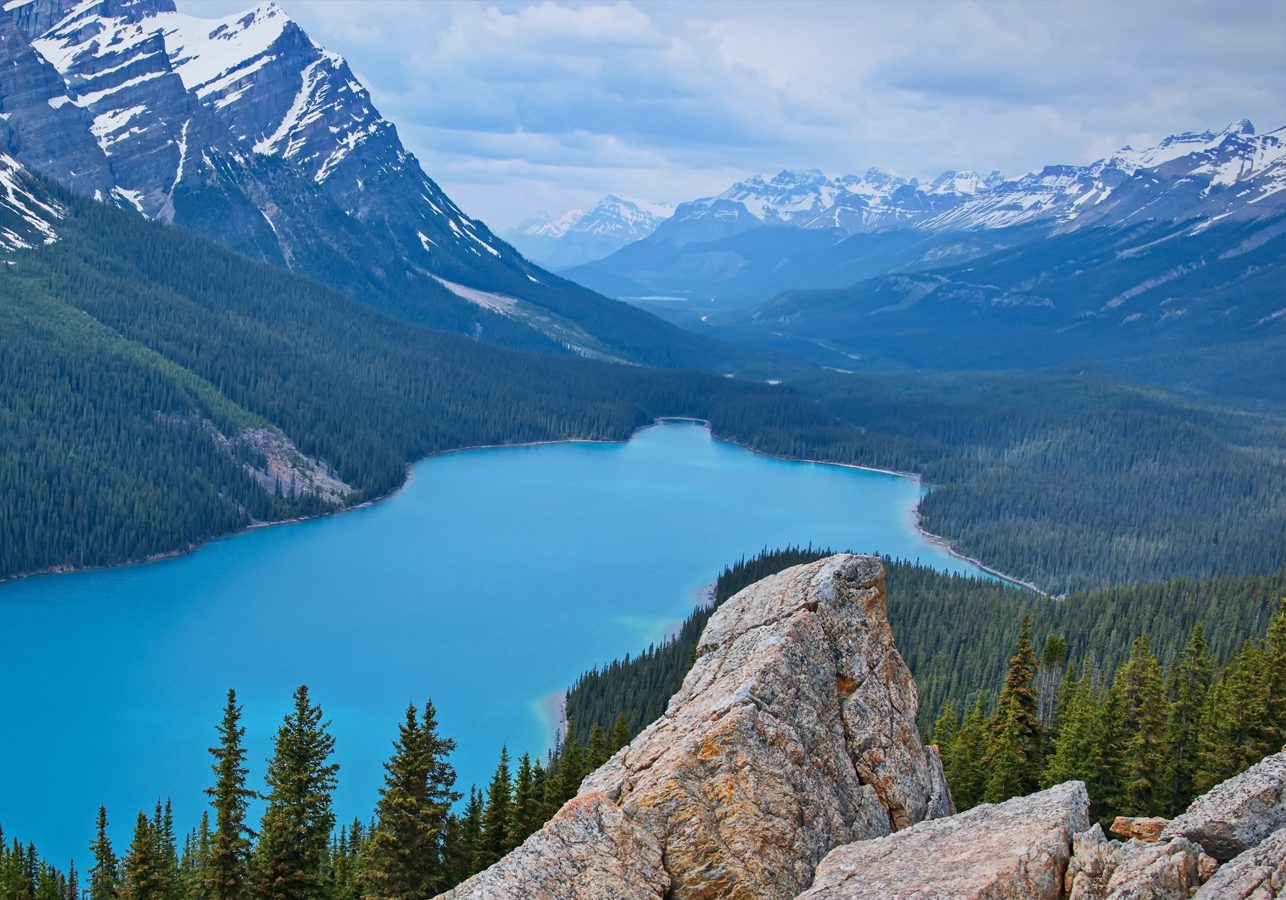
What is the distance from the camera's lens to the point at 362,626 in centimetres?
10256

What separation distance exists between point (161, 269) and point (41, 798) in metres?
147

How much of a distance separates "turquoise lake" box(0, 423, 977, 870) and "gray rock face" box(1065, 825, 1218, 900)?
55731 mm

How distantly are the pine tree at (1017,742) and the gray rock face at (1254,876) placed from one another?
2763cm

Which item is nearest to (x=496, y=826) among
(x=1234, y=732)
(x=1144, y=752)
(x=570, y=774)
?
(x=570, y=774)

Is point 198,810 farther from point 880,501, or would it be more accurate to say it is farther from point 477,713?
point 880,501

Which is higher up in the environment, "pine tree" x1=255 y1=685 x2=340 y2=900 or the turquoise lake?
"pine tree" x1=255 y1=685 x2=340 y2=900

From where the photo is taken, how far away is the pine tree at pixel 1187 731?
44125 millimetres

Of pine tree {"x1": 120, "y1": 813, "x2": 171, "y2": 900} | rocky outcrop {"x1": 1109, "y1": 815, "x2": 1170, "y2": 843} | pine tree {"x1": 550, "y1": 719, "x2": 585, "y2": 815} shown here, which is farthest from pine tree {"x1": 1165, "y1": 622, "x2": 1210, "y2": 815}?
pine tree {"x1": 120, "y1": 813, "x2": 171, "y2": 900}

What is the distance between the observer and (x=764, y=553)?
121 meters

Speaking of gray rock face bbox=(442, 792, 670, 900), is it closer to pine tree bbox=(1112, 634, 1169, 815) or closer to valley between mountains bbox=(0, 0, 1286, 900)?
valley between mountains bbox=(0, 0, 1286, 900)

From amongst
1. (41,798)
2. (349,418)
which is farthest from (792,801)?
(349,418)

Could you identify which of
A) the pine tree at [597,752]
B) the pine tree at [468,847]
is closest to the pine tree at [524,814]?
the pine tree at [468,847]

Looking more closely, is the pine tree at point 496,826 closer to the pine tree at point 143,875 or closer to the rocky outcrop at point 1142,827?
the pine tree at point 143,875

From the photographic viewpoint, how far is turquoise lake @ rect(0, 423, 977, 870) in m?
Result: 73.5
